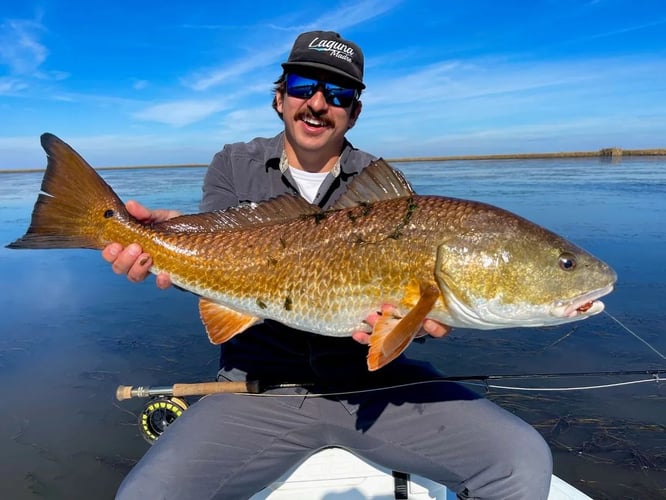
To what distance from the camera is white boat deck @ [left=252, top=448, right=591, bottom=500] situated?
10.6 ft

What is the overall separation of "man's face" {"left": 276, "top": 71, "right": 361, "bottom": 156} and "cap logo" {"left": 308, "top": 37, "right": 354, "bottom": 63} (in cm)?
16

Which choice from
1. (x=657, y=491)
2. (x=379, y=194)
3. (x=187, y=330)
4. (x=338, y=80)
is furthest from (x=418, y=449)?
(x=187, y=330)

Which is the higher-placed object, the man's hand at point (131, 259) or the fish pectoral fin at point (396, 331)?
the man's hand at point (131, 259)

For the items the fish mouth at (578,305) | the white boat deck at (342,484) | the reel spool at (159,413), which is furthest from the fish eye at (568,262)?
the reel spool at (159,413)

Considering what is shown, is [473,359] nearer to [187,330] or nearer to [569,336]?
[569,336]

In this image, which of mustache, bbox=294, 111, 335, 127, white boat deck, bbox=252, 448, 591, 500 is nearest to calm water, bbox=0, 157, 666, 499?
white boat deck, bbox=252, 448, 591, 500

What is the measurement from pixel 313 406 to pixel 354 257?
1.11 metres

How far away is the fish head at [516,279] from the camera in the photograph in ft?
8.43

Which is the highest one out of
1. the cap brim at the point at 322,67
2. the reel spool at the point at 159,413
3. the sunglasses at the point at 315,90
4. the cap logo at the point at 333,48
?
the cap logo at the point at 333,48

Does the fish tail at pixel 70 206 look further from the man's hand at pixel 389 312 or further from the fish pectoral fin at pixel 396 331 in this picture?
the fish pectoral fin at pixel 396 331

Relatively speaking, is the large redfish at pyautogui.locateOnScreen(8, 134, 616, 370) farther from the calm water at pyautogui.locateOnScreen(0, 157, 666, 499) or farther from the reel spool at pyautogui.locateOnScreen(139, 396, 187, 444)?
the calm water at pyautogui.locateOnScreen(0, 157, 666, 499)

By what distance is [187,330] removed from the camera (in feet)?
23.4

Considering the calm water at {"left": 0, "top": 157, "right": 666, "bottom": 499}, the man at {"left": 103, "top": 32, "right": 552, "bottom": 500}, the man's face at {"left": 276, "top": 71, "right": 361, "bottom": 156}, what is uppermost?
the man's face at {"left": 276, "top": 71, "right": 361, "bottom": 156}

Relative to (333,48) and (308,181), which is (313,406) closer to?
(308,181)
